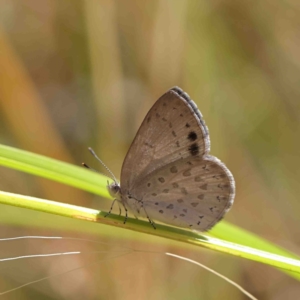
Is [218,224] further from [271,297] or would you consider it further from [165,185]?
[271,297]

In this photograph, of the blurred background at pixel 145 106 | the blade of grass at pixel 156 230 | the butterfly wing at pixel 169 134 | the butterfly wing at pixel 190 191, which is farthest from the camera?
the blurred background at pixel 145 106

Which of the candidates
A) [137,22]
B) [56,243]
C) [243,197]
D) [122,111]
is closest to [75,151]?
[122,111]

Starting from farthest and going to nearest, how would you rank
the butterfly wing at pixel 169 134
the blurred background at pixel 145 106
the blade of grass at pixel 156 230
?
the blurred background at pixel 145 106
the butterfly wing at pixel 169 134
the blade of grass at pixel 156 230

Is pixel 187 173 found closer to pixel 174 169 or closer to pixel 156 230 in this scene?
pixel 174 169

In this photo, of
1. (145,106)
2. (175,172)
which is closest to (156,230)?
(175,172)

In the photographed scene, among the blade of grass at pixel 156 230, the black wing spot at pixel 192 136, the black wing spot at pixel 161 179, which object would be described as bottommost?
the blade of grass at pixel 156 230

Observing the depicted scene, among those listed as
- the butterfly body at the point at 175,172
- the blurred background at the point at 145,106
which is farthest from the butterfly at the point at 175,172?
the blurred background at the point at 145,106

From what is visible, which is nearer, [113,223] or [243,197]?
[113,223]

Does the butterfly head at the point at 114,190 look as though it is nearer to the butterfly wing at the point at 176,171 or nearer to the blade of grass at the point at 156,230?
the butterfly wing at the point at 176,171
